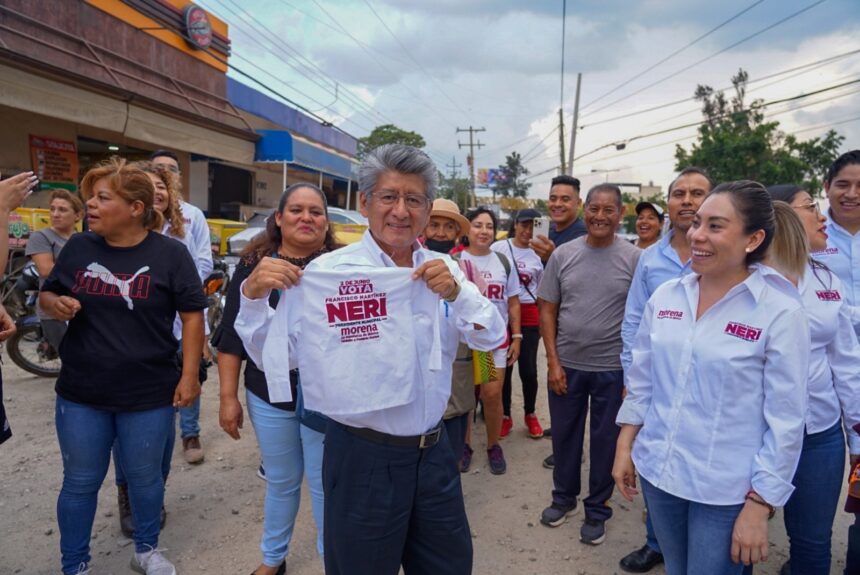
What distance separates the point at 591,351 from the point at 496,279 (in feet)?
3.46

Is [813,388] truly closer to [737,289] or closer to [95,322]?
[737,289]

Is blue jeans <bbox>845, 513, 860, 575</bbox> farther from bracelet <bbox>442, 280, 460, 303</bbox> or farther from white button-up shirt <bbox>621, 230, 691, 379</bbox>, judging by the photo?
bracelet <bbox>442, 280, 460, 303</bbox>

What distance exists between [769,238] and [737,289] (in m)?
0.24

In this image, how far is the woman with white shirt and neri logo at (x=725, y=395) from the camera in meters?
1.78

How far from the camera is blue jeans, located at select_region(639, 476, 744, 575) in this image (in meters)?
1.85

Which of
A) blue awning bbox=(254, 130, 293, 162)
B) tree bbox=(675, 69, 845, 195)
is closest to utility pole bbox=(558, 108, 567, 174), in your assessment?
tree bbox=(675, 69, 845, 195)

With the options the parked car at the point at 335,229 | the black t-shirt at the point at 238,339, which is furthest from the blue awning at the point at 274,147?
the black t-shirt at the point at 238,339

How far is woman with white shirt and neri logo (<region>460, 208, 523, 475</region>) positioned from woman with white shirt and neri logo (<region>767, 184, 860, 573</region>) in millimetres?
2036

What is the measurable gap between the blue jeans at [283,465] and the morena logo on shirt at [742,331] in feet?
5.83

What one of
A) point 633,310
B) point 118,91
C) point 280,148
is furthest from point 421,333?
point 280,148

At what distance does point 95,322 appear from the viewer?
2.55 meters

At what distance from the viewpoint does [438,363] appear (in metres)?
1.75

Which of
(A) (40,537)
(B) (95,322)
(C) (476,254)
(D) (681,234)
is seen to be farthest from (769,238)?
(A) (40,537)

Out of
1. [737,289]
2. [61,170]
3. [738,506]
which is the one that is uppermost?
[61,170]
